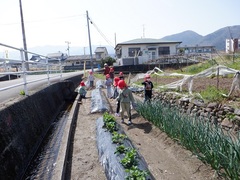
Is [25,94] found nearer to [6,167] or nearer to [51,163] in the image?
[51,163]

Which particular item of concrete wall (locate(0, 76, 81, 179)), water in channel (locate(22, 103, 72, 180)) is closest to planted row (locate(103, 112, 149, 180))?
water in channel (locate(22, 103, 72, 180))

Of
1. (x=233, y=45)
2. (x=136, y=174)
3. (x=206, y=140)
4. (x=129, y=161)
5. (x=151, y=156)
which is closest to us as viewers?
(x=136, y=174)

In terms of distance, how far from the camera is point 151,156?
14.5ft

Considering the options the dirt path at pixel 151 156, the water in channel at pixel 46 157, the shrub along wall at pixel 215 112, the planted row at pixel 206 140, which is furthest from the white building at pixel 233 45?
the water in channel at pixel 46 157

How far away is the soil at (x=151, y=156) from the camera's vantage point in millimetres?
3689

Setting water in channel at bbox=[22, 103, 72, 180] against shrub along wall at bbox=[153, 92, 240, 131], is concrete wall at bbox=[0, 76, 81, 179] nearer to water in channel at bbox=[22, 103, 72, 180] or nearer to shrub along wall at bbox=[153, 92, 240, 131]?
water in channel at bbox=[22, 103, 72, 180]

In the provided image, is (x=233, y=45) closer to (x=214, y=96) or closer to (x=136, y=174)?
(x=214, y=96)

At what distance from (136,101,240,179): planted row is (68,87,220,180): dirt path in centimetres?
19

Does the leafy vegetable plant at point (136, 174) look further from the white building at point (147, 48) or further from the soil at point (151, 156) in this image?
the white building at point (147, 48)

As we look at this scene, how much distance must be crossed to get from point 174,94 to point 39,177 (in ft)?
17.0

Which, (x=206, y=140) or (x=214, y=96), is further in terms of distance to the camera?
(x=214, y=96)

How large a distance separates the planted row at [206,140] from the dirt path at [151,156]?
19cm

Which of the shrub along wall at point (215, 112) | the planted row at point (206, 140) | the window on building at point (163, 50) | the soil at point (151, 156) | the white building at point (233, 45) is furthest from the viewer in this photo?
the window on building at point (163, 50)

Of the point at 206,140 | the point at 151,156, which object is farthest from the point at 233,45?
the point at 206,140
